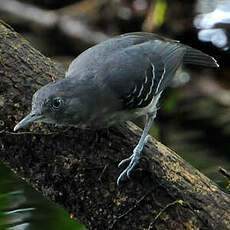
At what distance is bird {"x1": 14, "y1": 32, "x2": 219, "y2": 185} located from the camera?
3.77 m

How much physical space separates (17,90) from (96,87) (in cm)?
42

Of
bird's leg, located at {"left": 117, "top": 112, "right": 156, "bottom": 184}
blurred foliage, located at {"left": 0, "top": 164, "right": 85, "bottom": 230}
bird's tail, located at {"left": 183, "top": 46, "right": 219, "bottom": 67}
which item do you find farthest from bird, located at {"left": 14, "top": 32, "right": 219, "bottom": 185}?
blurred foliage, located at {"left": 0, "top": 164, "right": 85, "bottom": 230}

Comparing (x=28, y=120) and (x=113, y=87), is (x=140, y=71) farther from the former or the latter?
(x=28, y=120)

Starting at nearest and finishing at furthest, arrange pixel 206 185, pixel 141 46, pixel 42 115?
1. pixel 42 115
2. pixel 206 185
3. pixel 141 46

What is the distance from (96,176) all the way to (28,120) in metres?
0.44

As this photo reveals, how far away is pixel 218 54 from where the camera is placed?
8.78 meters

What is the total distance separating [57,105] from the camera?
12.4 feet

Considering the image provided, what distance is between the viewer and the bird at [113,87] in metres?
3.77

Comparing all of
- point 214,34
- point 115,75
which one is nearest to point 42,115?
point 115,75

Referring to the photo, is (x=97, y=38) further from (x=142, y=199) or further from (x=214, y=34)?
(x=142, y=199)

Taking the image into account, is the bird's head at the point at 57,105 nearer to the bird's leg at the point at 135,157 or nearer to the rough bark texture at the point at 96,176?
the rough bark texture at the point at 96,176

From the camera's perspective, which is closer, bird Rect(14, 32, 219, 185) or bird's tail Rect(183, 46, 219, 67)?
bird Rect(14, 32, 219, 185)

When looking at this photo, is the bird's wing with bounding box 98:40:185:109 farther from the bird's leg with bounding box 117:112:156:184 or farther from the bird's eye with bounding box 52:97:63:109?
the bird's eye with bounding box 52:97:63:109

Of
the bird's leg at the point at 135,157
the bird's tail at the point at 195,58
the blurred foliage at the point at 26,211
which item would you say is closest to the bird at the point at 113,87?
the bird's leg at the point at 135,157
